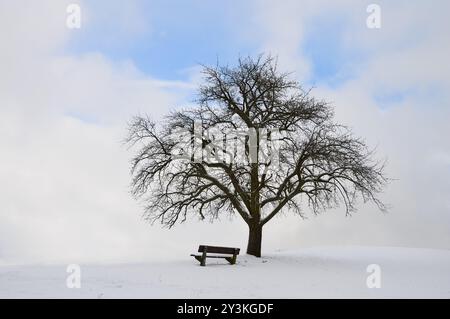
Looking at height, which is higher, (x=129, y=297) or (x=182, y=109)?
(x=182, y=109)

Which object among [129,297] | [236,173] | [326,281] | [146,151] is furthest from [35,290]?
[236,173]

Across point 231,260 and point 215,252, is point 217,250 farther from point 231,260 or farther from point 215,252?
point 231,260

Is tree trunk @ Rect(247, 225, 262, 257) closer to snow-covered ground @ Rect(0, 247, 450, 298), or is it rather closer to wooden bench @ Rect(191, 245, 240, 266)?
snow-covered ground @ Rect(0, 247, 450, 298)

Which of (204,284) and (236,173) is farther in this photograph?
(236,173)

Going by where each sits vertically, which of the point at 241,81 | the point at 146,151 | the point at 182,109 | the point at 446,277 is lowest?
the point at 446,277

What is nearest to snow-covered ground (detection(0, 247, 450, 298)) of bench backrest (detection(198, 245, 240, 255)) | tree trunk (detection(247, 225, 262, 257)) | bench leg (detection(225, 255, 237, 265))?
bench leg (detection(225, 255, 237, 265))

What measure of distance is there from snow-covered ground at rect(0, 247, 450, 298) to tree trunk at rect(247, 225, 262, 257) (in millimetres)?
890

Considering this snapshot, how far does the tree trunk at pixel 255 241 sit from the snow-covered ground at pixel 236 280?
2.92ft

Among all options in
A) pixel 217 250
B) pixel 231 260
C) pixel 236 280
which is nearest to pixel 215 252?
pixel 217 250

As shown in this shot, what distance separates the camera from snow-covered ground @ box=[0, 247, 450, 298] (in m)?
11.7

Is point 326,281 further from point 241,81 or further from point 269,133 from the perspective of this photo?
point 241,81

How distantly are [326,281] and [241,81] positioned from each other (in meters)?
11.5
